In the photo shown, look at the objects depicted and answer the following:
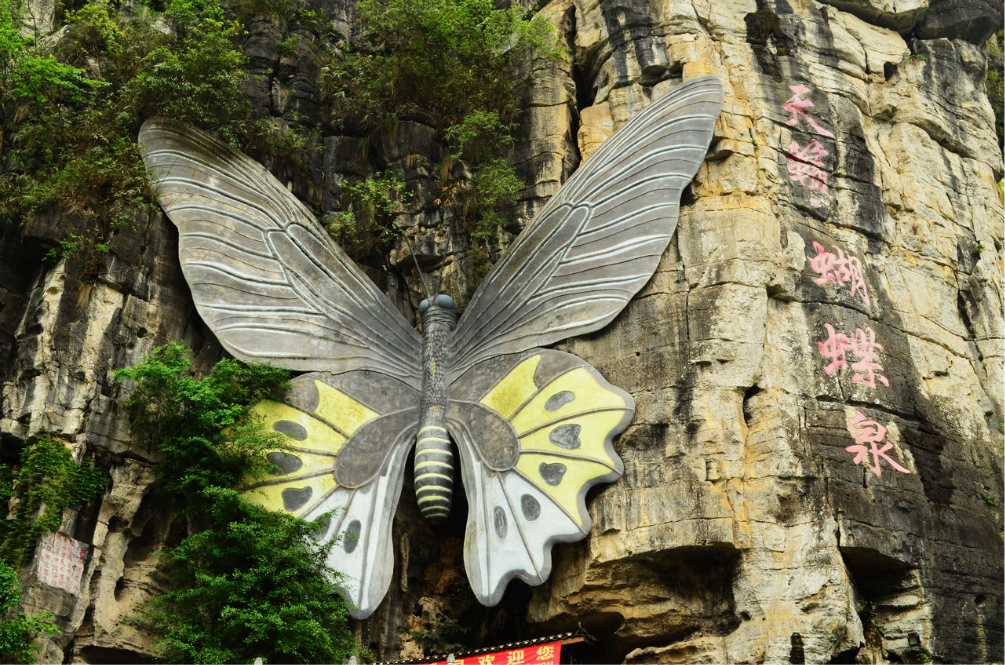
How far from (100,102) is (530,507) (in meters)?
7.51

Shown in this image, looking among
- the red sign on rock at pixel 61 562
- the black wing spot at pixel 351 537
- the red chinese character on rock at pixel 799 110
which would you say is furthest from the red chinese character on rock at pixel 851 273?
the red sign on rock at pixel 61 562

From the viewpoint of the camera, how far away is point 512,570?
1145 cm

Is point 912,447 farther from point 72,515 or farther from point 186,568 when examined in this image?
point 72,515

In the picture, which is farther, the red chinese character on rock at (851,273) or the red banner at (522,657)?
the red chinese character on rock at (851,273)

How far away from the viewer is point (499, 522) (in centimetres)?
1171

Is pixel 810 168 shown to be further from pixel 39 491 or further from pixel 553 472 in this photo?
pixel 39 491

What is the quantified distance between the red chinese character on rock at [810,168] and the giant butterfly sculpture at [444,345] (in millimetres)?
1131

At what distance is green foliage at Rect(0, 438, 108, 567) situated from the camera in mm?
11266

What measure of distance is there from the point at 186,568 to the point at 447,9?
7.74 m


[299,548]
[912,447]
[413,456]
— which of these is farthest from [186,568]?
[912,447]

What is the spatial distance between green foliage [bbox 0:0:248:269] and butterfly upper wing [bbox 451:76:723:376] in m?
4.03

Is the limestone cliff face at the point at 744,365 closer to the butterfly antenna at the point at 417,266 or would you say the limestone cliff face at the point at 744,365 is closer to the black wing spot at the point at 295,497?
the butterfly antenna at the point at 417,266

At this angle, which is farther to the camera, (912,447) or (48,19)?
(48,19)

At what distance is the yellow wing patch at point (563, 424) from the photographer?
11711 millimetres
